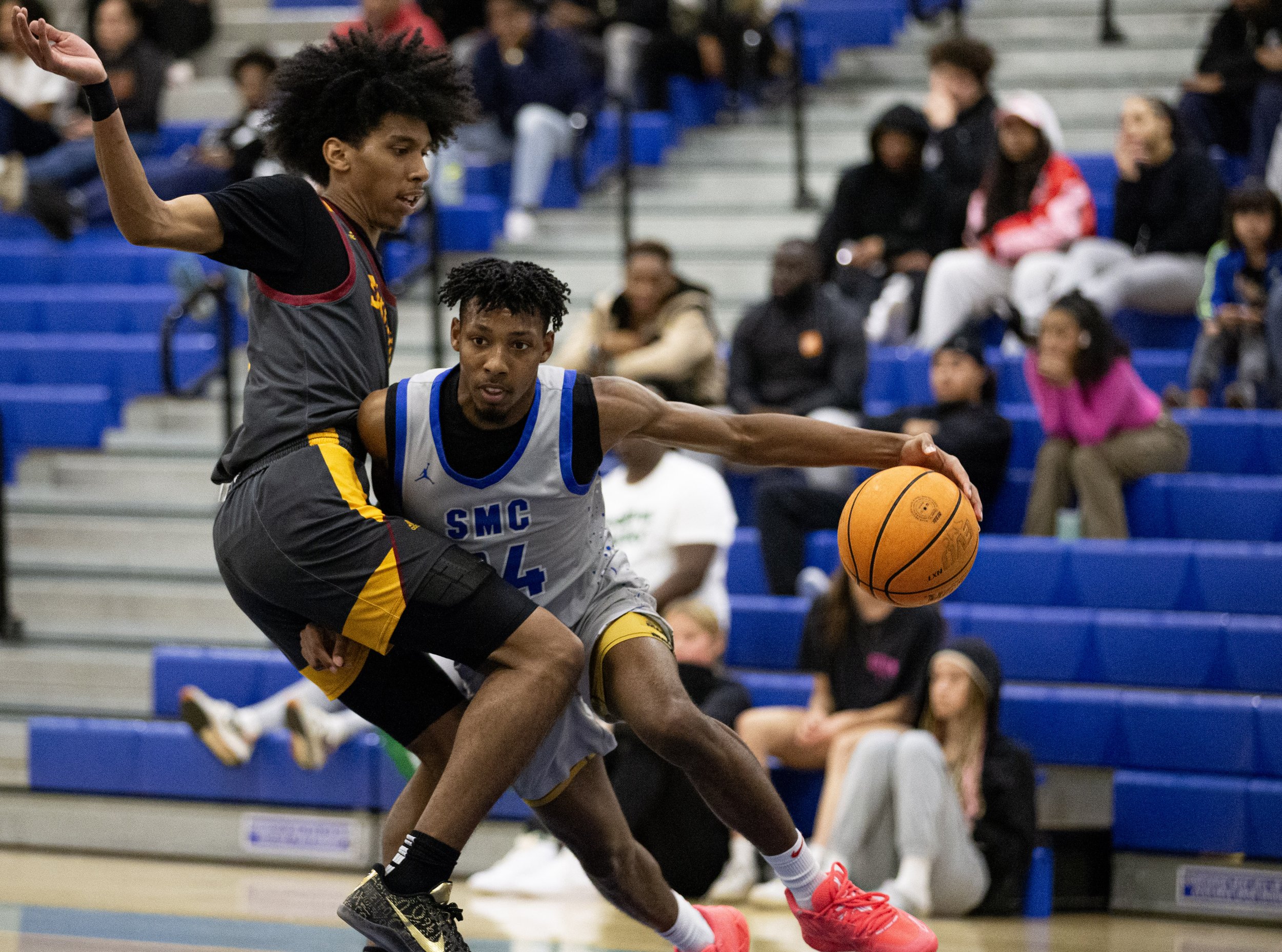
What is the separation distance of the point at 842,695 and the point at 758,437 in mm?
2381

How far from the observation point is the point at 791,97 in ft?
30.0

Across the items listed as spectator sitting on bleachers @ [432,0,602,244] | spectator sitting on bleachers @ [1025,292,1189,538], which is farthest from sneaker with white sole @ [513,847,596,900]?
spectator sitting on bleachers @ [432,0,602,244]

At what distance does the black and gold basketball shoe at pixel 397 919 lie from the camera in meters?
3.12

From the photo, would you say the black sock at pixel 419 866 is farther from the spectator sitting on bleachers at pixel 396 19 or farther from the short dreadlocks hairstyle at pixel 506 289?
the spectator sitting on bleachers at pixel 396 19

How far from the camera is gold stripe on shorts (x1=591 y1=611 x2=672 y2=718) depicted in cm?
342

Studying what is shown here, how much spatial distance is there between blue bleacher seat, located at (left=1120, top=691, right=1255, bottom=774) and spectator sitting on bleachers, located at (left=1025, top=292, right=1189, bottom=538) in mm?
806

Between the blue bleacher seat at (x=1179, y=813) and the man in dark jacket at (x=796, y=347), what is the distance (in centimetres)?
189

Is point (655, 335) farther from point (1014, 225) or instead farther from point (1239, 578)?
point (1239, 578)

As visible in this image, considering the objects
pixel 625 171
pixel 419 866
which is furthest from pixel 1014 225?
pixel 419 866

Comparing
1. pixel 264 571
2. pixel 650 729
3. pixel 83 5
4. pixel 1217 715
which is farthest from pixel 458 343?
pixel 83 5

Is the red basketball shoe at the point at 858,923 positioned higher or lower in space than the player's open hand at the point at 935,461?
lower

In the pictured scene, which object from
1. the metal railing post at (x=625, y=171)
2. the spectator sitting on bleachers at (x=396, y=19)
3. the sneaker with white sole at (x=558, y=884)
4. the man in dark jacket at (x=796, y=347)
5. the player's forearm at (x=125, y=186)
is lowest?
the sneaker with white sole at (x=558, y=884)

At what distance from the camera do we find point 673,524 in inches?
230

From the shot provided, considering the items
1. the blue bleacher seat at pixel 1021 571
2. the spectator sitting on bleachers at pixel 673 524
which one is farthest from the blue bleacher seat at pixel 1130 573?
the spectator sitting on bleachers at pixel 673 524
